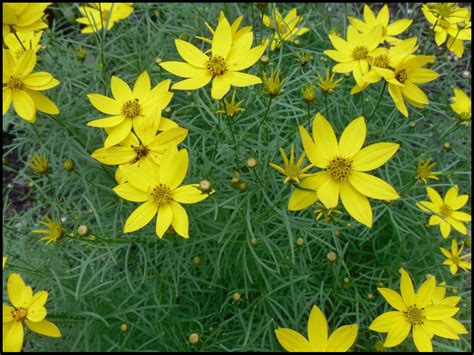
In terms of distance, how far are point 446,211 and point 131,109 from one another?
4.12 feet

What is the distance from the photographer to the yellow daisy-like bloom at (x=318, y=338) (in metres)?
1.03

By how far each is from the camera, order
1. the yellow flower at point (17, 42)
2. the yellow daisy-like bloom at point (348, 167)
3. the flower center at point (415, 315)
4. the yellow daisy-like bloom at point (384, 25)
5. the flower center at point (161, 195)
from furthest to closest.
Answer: the yellow daisy-like bloom at point (384, 25), the yellow flower at point (17, 42), the flower center at point (415, 315), the flower center at point (161, 195), the yellow daisy-like bloom at point (348, 167)

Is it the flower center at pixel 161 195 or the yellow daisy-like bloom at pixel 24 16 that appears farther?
the yellow daisy-like bloom at pixel 24 16

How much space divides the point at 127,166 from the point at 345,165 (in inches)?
22.5

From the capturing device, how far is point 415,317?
1248 mm

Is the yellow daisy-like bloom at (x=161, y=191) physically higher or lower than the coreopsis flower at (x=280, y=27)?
lower

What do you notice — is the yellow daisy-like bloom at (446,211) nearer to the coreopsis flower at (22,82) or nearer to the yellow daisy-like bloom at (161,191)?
the yellow daisy-like bloom at (161,191)

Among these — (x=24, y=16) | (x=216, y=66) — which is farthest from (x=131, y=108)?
(x=24, y=16)

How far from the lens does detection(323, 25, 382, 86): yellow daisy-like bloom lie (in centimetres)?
142

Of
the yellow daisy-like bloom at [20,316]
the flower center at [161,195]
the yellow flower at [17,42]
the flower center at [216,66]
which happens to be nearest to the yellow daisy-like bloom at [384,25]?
the flower center at [216,66]

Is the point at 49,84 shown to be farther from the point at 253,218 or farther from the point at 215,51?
the point at 253,218

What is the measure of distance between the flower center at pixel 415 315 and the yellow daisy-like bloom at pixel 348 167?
0.44m

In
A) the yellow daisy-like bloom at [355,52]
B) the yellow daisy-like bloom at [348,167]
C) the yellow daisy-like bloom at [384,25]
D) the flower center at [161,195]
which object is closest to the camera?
the yellow daisy-like bloom at [348,167]

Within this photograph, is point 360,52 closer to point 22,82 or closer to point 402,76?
point 402,76
